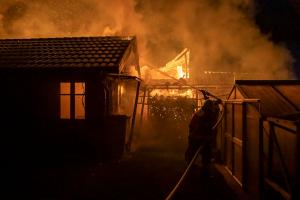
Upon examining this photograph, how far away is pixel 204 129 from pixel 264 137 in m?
2.34

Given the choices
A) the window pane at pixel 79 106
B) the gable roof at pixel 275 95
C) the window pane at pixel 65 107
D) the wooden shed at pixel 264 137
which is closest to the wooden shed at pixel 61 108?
the window pane at pixel 65 107

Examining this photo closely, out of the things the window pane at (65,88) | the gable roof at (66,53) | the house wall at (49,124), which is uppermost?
the gable roof at (66,53)

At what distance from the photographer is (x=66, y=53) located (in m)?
12.6

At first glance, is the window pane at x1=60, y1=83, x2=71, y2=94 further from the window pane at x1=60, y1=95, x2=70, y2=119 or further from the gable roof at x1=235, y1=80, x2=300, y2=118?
the gable roof at x1=235, y1=80, x2=300, y2=118

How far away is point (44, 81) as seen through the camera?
11469 millimetres

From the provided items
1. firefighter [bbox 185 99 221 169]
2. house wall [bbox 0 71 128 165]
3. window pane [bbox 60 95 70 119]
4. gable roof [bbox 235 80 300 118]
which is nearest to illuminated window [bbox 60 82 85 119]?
window pane [bbox 60 95 70 119]

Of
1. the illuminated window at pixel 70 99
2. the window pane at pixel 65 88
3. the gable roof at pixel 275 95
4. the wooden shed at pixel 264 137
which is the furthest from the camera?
the window pane at pixel 65 88

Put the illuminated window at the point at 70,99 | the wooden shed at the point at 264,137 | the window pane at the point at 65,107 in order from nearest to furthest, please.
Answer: the wooden shed at the point at 264,137
the illuminated window at the point at 70,99
the window pane at the point at 65,107

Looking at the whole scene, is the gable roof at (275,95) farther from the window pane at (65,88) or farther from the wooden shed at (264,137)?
the window pane at (65,88)

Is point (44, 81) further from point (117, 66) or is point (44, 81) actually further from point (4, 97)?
point (117, 66)

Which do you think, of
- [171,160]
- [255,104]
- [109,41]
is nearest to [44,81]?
[109,41]

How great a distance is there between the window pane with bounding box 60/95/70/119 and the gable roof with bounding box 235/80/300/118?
7377 millimetres

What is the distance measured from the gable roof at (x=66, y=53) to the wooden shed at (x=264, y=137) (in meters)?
5.40

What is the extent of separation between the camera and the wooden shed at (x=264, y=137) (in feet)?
15.5
